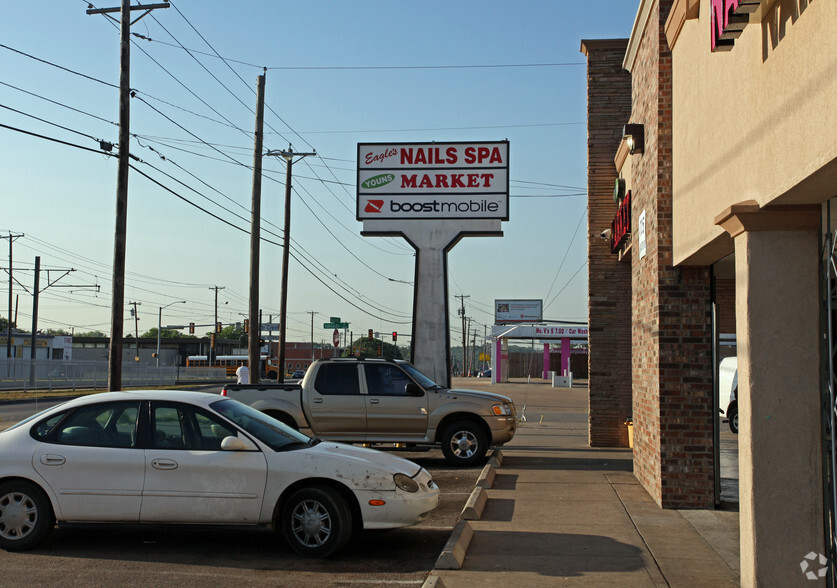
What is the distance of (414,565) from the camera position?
7500mm

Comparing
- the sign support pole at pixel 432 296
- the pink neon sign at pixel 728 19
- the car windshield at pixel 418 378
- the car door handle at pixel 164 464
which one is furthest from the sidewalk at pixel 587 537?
the sign support pole at pixel 432 296

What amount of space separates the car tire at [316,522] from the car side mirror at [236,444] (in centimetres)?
64

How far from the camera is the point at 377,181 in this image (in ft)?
78.3

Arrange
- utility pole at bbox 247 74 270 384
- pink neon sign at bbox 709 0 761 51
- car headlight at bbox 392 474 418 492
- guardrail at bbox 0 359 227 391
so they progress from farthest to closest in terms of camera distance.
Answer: guardrail at bbox 0 359 227 391 → utility pole at bbox 247 74 270 384 → car headlight at bbox 392 474 418 492 → pink neon sign at bbox 709 0 761 51

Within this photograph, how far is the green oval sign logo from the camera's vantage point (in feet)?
78.2

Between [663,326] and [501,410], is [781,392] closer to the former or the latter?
[663,326]

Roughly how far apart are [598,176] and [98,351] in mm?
123101

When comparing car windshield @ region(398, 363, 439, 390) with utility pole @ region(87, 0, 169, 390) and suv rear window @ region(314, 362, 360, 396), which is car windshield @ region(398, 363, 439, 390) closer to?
suv rear window @ region(314, 362, 360, 396)

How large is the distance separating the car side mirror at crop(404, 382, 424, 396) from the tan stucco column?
8.50 meters

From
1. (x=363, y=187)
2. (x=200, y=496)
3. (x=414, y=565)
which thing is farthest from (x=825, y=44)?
(x=363, y=187)

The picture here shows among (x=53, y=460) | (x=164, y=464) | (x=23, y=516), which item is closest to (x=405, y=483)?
(x=164, y=464)

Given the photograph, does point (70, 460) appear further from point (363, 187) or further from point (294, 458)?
point (363, 187)

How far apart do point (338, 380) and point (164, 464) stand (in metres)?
7.07

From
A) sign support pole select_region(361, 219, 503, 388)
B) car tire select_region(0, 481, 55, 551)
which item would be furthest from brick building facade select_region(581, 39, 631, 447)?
car tire select_region(0, 481, 55, 551)
